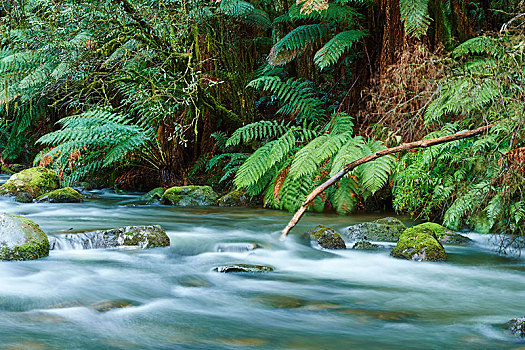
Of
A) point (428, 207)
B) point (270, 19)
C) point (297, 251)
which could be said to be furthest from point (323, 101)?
point (297, 251)

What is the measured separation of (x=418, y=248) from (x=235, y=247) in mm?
1424

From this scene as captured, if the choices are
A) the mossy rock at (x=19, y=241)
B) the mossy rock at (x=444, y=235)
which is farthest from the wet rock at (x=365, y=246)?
the mossy rock at (x=19, y=241)

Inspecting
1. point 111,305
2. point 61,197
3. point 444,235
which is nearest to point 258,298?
point 111,305

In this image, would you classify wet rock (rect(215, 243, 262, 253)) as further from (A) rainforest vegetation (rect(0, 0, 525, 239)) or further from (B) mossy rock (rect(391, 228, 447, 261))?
(A) rainforest vegetation (rect(0, 0, 525, 239))

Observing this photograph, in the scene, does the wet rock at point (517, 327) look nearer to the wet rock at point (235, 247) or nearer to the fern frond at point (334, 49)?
the wet rock at point (235, 247)

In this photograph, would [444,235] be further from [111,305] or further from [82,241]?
[82,241]

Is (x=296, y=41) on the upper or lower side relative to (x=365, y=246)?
upper

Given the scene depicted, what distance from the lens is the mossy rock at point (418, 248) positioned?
3764 mm

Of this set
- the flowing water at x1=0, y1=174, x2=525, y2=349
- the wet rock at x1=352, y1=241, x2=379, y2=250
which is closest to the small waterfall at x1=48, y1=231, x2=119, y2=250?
the flowing water at x1=0, y1=174, x2=525, y2=349

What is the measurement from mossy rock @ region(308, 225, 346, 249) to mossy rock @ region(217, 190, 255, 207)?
240 cm

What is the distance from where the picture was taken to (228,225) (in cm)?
525

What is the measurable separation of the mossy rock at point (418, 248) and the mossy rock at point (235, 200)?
10.2 ft

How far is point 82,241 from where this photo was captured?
4113 mm

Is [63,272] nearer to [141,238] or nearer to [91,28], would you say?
[141,238]
